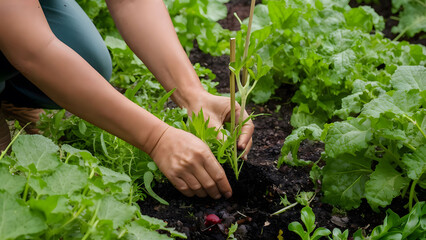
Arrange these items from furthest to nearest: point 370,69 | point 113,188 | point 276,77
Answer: point 276,77 → point 370,69 → point 113,188

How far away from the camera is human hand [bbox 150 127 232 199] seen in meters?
1.47

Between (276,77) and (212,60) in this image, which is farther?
(212,60)

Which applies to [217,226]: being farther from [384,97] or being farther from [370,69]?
[370,69]

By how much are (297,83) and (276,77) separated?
0.11 metres

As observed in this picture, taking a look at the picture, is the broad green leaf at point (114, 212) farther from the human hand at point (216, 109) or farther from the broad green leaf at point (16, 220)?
the human hand at point (216, 109)

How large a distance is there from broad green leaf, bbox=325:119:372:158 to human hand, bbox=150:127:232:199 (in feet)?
1.16

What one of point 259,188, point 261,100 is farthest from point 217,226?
point 261,100

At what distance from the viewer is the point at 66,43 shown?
6.36 ft

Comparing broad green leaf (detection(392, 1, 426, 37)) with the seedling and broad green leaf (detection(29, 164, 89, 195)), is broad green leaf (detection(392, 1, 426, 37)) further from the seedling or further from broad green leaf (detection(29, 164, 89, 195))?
broad green leaf (detection(29, 164, 89, 195))

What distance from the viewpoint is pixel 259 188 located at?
1.73 metres

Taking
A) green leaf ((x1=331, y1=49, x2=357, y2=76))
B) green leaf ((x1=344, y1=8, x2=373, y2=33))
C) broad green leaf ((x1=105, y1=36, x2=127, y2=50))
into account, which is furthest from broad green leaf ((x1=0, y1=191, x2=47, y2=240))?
green leaf ((x1=344, y1=8, x2=373, y2=33))

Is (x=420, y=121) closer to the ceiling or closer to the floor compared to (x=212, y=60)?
closer to the ceiling

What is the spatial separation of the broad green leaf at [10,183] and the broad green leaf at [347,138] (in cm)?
90

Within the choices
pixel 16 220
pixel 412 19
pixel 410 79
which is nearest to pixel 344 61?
pixel 410 79
